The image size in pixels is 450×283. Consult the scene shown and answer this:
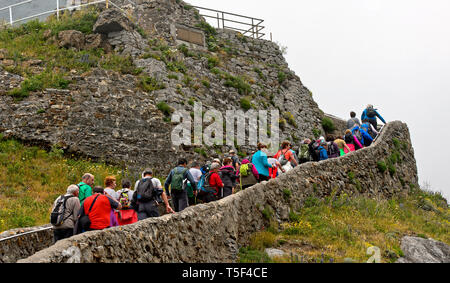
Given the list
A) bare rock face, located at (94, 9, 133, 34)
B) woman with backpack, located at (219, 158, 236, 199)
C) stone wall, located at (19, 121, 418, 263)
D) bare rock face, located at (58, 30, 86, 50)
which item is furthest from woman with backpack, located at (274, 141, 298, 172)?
bare rock face, located at (58, 30, 86, 50)

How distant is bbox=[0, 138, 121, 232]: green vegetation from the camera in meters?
13.6

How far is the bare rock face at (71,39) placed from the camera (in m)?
21.9

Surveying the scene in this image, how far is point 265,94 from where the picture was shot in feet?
89.0

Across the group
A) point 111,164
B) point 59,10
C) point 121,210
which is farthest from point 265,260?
point 59,10

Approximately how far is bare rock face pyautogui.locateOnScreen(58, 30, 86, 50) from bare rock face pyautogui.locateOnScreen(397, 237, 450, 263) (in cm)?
1614

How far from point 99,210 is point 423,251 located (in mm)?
6720

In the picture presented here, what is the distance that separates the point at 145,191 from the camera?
10508 millimetres

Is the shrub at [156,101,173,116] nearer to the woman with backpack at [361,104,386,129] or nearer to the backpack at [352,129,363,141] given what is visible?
the backpack at [352,129,363,141]

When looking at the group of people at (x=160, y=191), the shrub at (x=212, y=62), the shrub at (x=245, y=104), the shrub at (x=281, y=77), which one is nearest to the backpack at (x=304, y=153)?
the group of people at (x=160, y=191)

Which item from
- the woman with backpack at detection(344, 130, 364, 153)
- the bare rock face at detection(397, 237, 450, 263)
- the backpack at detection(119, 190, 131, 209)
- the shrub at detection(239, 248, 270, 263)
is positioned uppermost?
the woman with backpack at detection(344, 130, 364, 153)

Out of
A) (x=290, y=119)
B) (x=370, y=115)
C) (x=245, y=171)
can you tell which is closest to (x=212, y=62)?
(x=290, y=119)
